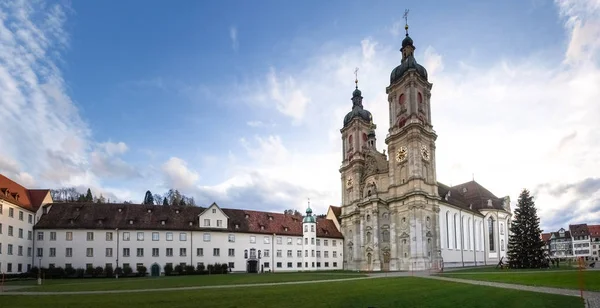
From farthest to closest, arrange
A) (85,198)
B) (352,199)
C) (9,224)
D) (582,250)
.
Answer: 1. (582,250)
2. (85,198)
3. (352,199)
4. (9,224)

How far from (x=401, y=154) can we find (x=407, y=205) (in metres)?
7.93

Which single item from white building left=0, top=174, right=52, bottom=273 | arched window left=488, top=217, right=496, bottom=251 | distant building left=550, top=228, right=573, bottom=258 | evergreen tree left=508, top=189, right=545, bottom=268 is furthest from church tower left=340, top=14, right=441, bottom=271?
distant building left=550, top=228, right=573, bottom=258

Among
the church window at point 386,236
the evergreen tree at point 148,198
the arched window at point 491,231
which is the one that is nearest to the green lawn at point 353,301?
the church window at point 386,236

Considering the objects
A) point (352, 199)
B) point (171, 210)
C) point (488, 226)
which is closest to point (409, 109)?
Result: point (352, 199)

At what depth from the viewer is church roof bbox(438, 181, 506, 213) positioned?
76.4 meters

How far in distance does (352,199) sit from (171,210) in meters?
31.7

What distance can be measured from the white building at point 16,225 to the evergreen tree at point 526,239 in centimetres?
6081

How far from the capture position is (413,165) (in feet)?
198

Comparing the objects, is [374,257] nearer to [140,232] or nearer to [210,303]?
[140,232]

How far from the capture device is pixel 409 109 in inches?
2491

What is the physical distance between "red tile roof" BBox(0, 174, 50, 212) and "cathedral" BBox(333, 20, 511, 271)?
48.0 meters

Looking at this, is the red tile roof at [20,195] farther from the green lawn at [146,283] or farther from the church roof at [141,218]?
the green lawn at [146,283]

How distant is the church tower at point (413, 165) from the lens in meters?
58.6

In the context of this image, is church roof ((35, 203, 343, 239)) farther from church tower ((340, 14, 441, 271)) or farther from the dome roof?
the dome roof
